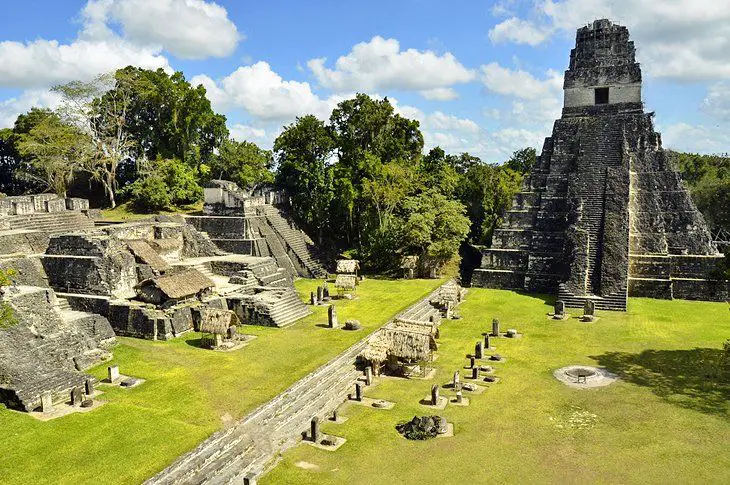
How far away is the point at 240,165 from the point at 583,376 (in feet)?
114

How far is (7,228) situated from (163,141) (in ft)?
61.4

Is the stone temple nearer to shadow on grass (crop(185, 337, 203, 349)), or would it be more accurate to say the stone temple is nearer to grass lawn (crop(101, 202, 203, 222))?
shadow on grass (crop(185, 337, 203, 349))

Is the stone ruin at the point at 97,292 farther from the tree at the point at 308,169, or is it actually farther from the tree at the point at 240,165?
the tree at the point at 240,165

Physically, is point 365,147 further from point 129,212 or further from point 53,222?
point 53,222

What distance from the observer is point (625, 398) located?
16.1 meters

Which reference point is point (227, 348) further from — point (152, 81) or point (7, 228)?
point (152, 81)

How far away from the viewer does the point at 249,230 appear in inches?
1337

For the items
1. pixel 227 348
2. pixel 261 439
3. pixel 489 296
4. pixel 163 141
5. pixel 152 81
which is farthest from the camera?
pixel 163 141

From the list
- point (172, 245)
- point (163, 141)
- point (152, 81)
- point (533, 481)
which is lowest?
point (533, 481)

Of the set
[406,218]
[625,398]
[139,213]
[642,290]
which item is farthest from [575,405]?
[139,213]

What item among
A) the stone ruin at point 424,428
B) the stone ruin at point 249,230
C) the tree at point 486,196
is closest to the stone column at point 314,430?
the stone ruin at point 424,428

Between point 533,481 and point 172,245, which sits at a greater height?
point 172,245

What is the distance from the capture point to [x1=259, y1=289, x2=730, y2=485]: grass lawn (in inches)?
485

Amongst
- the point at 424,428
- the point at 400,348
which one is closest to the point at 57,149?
the point at 400,348
